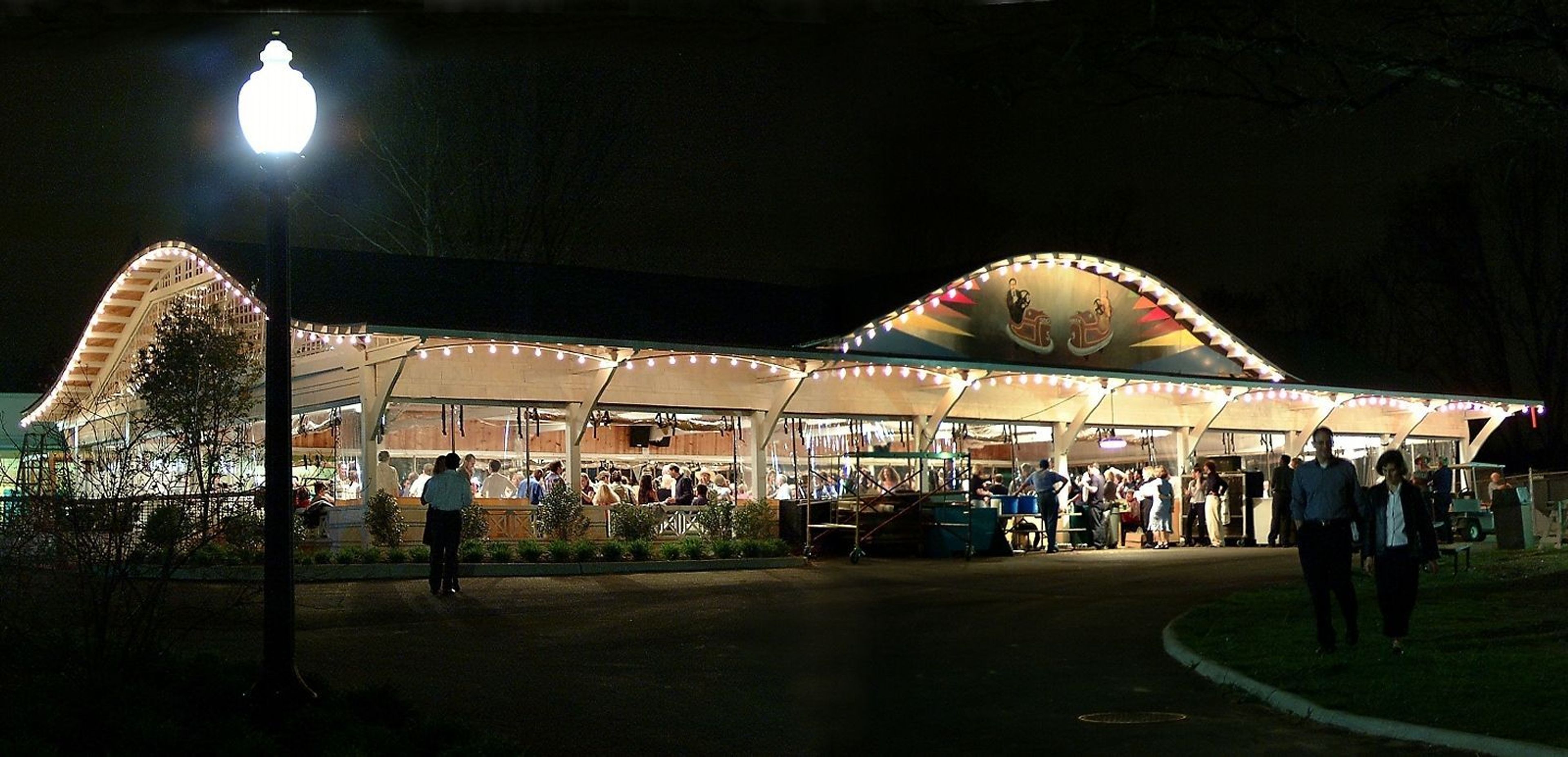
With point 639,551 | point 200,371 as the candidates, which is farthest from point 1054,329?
point 200,371

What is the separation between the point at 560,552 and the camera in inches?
848

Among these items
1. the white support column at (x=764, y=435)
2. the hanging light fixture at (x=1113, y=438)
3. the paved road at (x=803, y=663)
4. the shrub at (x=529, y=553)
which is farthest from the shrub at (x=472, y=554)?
the hanging light fixture at (x=1113, y=438)

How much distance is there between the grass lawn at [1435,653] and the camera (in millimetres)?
9039

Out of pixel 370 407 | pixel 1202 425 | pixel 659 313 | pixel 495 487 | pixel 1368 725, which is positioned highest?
pixel 659 313

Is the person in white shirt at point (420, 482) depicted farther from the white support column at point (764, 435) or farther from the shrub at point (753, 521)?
the white support column at point (764, 435)

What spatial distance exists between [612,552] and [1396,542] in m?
12.5

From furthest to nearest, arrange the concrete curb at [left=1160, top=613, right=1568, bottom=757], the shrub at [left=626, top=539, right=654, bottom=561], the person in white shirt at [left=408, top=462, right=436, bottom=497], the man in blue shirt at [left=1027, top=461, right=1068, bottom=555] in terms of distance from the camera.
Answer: the man in blue shirt at [left=1027, top=461, right=1068, bottom=555], the person in white shirt at [left=408, top=462, right=436, bottom=497], the shrub at [left=626, top=539, right=654, bottom=561], the concrete curb at [left=1160, top=613, right=1568, bottom=757]

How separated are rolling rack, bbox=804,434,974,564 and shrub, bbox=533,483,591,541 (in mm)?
3644

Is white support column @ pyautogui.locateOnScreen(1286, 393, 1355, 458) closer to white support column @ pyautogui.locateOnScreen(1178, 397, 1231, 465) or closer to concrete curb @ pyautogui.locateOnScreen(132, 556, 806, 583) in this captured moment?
white support column @ pyautogui.locateOnScreen(1178, 397, 1231, 465)

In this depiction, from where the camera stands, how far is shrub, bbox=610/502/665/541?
2405cm

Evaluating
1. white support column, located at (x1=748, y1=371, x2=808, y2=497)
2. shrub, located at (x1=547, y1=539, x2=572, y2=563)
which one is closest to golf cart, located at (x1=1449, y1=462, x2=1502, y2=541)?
white support column, located at (x1=748, y1=371, x2=808, y2=497)

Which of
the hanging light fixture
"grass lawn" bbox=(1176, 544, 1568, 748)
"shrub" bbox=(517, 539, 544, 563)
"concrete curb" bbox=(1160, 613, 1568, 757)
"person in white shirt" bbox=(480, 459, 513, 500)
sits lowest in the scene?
"concrete curb" bbox=(1160, 613, 1568, 757)

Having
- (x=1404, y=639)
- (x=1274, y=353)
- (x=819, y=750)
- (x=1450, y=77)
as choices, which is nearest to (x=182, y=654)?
(x=819, y=750)

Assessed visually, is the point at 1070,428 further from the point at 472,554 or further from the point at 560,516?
the point at 472,554
